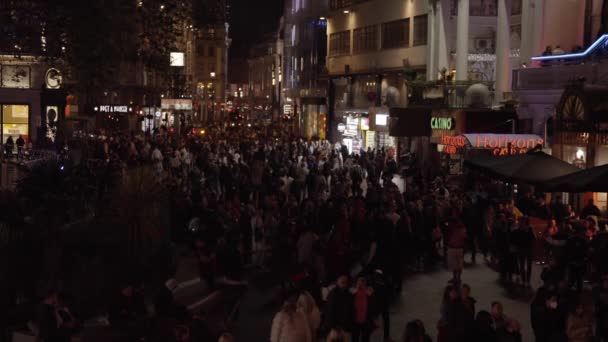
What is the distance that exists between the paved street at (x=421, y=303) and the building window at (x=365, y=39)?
32.0m

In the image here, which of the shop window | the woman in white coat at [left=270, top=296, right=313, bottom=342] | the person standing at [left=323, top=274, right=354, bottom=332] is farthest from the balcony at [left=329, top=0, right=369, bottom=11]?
the woman in white coat at [left=270, top=296, right=313, bottom=342]

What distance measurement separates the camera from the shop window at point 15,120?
1820 inches

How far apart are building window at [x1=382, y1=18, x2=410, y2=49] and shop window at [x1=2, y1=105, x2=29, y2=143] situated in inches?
733

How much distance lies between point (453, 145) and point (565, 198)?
501 cm

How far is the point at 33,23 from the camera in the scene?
17812mm

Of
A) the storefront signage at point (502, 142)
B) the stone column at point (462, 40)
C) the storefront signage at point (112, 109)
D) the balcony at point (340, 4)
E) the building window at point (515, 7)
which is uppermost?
the balcony at point (340, 4)

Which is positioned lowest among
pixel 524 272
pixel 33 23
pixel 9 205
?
pixel 524 272

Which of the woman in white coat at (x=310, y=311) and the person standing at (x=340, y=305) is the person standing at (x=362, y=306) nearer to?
the person standing at (x=340, y=305)

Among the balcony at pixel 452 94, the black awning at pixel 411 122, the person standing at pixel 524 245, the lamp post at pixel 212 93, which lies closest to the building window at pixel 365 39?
the balcony at pixel 452 94

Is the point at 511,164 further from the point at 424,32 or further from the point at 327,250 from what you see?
the point at 424,32

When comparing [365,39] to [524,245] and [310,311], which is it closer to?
[524,245]

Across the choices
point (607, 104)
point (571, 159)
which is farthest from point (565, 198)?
point (607, 104)

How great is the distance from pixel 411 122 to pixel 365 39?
52.8 ft

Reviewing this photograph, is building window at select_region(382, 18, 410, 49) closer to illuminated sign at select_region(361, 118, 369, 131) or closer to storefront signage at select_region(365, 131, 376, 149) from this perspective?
illuminated sign at select_region(361, 118, 369, 131)
